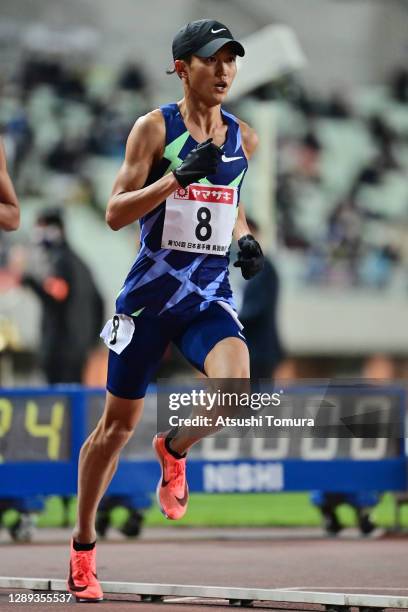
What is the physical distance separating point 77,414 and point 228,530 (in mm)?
1703

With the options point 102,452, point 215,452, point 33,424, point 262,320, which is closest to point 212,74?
point 102,452

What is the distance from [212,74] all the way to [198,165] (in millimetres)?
504

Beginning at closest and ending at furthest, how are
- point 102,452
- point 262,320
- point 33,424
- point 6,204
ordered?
point 102,452, point 6,204, point 33,424, point 262,320

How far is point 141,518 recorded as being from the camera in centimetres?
1064

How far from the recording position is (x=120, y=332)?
233 inches

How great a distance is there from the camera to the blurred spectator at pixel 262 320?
1202 centimetres

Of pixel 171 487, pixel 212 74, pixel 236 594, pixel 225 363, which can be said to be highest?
pixel 212 74

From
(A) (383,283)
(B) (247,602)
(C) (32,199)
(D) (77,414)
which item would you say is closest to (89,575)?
(B) (247,602)

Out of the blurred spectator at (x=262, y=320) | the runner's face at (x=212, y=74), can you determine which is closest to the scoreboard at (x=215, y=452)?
the blurred spectator at (x=262, y=320)

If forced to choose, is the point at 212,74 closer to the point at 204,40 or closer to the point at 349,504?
the point at 204,40

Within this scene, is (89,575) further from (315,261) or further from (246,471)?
(315,261)

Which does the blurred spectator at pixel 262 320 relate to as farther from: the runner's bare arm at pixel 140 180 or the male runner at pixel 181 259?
the runner's bare arm at pixel 140 180

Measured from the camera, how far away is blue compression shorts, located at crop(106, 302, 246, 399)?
5895 mm

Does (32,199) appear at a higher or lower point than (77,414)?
higher
